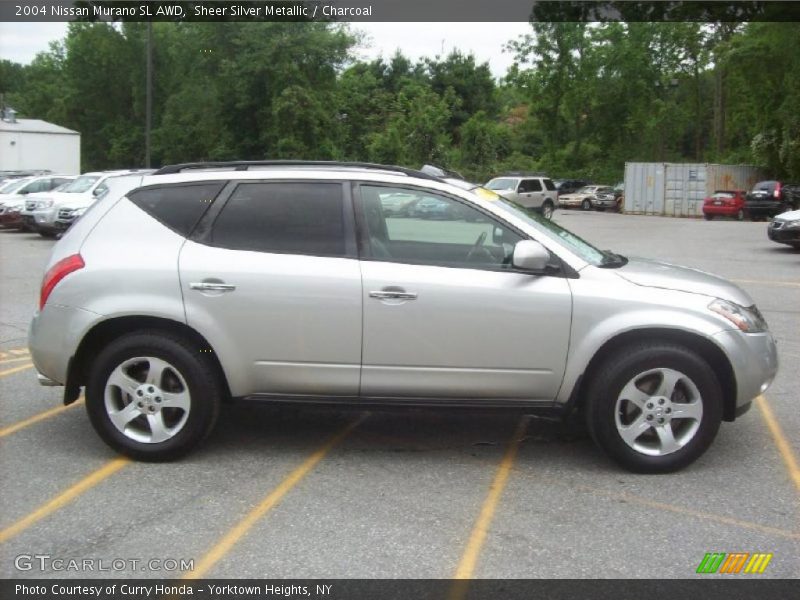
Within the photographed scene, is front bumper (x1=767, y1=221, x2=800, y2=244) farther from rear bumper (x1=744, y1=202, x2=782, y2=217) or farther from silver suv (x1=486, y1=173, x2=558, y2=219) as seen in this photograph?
rear bumper (x1=744, y1=202, x2=782, y2=217)

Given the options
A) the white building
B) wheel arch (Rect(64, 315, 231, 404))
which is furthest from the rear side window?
the white building

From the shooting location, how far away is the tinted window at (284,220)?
524 centimetres

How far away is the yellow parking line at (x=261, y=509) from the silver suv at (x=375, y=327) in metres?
0.42

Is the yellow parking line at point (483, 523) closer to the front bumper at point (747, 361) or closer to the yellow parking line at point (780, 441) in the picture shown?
the front bumper at point (747, 361)

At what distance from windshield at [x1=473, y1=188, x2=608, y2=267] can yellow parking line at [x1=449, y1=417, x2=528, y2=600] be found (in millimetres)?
1275

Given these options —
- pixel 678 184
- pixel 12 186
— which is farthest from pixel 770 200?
pixel 12 186

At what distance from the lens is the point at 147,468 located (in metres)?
5.18

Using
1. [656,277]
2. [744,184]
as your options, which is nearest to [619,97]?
[744,184]

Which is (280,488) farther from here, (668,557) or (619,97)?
(619,97)

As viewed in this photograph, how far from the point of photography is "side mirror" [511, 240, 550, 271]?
16.3ft

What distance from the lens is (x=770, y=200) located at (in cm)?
3497

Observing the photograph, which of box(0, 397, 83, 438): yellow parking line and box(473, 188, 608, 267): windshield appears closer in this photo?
box(473, 188, 608, 267): windshield

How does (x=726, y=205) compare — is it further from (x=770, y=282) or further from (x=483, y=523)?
(x=483, y=523)
